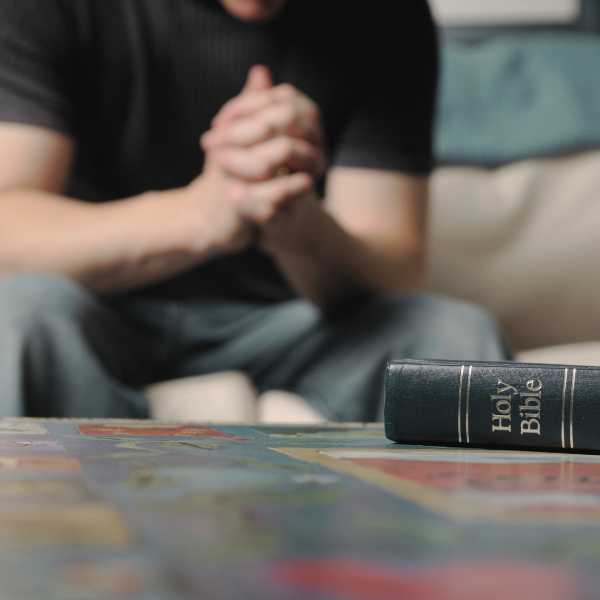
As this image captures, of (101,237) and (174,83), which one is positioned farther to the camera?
(174,83)

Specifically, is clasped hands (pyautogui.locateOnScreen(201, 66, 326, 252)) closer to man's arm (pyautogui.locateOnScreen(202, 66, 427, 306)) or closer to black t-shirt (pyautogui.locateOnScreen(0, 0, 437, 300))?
man's arm (pyautogui.locateOnScreen(202, 66, 427, 306))

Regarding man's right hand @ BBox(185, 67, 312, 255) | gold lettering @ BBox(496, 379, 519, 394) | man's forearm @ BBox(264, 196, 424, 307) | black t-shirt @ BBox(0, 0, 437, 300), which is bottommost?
gold lettering @ BBox(496, 379, 519, 394)

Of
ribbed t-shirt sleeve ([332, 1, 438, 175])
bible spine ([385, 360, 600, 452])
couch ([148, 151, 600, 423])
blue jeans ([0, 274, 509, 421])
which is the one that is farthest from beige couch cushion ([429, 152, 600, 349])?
bible spine ([385, 360, 600, 452])

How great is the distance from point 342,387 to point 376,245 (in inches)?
11.3

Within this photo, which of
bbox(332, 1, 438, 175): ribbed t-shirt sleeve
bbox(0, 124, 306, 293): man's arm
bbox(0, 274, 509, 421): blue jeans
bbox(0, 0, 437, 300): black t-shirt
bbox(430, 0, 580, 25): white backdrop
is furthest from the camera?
bbox(430, 0, 580, 25): white backdrop

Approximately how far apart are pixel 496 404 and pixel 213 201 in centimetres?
60

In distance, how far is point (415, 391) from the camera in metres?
0.53

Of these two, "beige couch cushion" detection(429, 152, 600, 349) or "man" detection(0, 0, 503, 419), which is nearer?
"man" detection(0, 0, 503, 419)

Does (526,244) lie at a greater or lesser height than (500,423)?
greater

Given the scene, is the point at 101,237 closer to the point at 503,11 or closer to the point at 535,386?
the point at 535,386

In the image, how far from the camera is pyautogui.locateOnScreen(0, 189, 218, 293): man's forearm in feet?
3.55

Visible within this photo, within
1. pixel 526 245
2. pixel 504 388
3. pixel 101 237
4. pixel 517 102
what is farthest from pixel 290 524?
pixel 517 102

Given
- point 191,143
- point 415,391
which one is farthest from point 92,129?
point 415,391

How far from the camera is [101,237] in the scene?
1.09m
